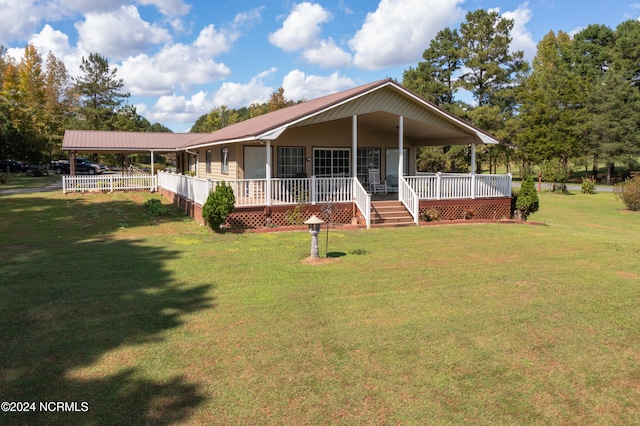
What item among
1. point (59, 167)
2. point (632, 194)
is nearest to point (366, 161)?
point (632, 194)

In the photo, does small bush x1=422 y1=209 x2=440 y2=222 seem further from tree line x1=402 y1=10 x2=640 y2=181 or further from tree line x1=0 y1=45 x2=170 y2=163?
tree line x1=0 y1=45 x2=170 y2=163

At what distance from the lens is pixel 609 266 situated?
8.90 metres

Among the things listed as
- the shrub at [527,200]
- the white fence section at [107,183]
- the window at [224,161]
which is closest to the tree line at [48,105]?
the white fence section at [107,183]

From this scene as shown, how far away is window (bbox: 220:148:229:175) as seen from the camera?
18641 millimetres

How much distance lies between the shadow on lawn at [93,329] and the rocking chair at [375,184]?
9723 mm

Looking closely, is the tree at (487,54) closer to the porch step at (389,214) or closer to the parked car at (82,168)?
the porch step at (389,214)

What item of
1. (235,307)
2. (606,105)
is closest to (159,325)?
(235,307)

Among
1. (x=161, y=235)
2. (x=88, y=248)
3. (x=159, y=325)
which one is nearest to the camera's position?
(x=159, y=325)

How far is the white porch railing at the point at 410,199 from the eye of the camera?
14.7 metres

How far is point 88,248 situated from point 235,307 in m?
5.84

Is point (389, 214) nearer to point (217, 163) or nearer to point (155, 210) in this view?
point (155, 210)

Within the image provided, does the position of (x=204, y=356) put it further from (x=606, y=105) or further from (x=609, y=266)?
(x=606, y=105)

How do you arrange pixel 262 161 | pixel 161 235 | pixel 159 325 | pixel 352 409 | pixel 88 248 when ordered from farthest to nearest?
1. pixel 262 161
2. pixel 161 235
3. pixel 88 248
4. pixel 159 325
5. pixel 352 409

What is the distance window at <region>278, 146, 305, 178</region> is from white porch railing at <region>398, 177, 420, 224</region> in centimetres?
411
